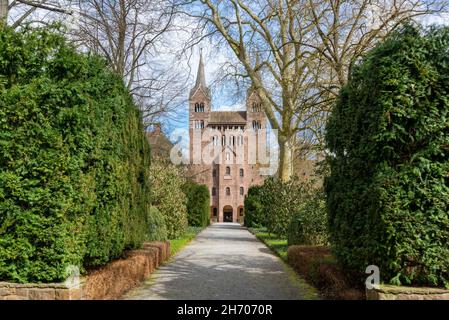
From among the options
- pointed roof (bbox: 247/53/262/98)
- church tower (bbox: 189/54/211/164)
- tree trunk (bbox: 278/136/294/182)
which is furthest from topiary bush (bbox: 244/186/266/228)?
church tower (bbox: 189/54/211/164)

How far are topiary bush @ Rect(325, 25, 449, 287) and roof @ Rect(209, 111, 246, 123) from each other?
63536 millimetres

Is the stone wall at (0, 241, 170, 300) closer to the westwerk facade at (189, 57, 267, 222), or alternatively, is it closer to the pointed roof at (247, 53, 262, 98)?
the pointed roof at (247, 53, 262, 98)

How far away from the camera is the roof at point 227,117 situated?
69.0m

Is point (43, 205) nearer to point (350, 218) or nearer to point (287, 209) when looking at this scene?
point (350, 218)

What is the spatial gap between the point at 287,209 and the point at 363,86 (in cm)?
1242

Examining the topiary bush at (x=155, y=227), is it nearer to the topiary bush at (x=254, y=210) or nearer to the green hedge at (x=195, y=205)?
the green hedge at (x=195, y=205)

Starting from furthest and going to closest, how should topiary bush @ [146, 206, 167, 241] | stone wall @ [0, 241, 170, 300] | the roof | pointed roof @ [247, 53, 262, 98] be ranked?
the roof → pointed roof @ [247, 53, 262, 98] → topiary bush @ [146, 206, 167, 241] → stone wall @ [0, 241, 170, 300]

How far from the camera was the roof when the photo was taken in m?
69.0

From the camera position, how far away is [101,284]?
20.5ft

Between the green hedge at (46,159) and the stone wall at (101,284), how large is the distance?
0.15 meters

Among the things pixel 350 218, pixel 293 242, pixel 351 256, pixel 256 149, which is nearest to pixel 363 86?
pixel 350 218

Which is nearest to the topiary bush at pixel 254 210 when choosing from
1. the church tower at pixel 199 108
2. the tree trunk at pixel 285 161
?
the tree trunk at pixel 285 161

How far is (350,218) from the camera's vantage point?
20.5 ft

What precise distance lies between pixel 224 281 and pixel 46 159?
452 cm
